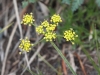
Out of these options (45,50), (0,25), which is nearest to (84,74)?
(45,50)

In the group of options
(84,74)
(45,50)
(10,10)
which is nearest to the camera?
(84,74)

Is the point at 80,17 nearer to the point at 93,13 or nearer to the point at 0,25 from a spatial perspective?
the point at 93,13

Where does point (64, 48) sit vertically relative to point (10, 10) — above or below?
below

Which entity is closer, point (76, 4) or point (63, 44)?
point (76, 4)

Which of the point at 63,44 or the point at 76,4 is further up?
the point at 76,4

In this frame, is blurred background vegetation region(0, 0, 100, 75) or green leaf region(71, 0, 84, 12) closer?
green leaf region(71, 0, 84, 12)

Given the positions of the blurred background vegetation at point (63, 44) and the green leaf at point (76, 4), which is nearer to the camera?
the green leaf at point (76, 4)

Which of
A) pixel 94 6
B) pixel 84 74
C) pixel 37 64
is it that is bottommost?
pixel 84 74

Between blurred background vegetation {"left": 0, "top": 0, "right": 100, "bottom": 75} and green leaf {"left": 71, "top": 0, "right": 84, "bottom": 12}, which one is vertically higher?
green leaf {"left": 71, "top": 0, "right": 84, "bottom": 12}

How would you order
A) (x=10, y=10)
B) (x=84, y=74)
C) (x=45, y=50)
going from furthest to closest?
(x=10, y=10)
(x=45, y=50)
(x=84, y=74)

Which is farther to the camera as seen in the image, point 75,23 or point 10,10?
point 10,10

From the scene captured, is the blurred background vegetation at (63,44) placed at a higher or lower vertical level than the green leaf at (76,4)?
lower
